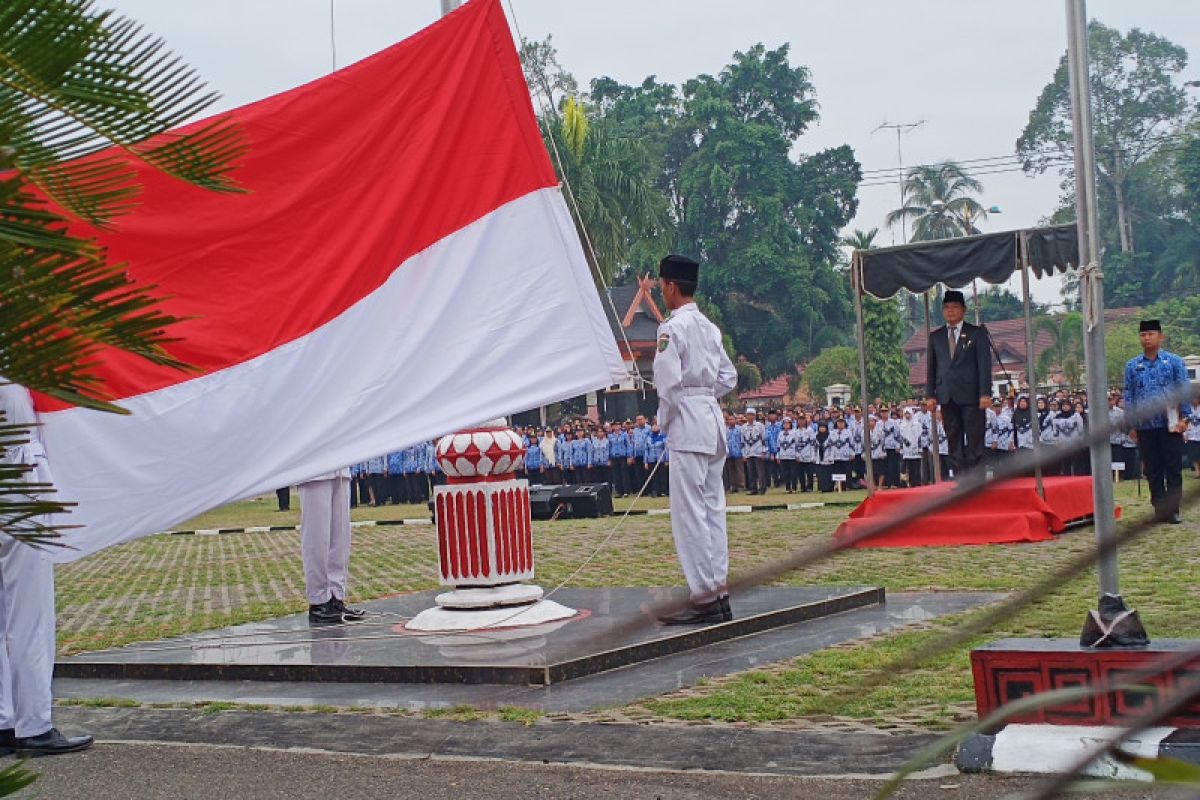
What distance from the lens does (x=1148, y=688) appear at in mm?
893

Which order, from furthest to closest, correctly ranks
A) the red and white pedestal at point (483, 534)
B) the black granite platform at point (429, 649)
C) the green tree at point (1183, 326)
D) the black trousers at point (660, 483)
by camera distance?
the green tree at point (1183, 326) → the black trousers at point (660, 483) → the red and white pedestal at point (483, 534) → the black granite platform at point (429, 649)

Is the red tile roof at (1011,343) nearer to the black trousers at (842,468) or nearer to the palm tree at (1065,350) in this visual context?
the palm tree at (1065,350)

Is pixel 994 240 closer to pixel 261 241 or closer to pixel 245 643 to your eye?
pixel 245 643

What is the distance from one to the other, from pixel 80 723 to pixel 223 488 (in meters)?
2.71

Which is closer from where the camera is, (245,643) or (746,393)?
(245,643)

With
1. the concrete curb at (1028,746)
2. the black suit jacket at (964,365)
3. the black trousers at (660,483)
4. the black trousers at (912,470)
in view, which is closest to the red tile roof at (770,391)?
the black trousers at (660,483)

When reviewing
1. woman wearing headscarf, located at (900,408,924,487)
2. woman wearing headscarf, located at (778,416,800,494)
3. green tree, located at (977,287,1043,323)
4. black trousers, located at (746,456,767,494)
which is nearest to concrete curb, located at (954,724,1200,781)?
woman wearing headscarf, located at (900,408,924,487)

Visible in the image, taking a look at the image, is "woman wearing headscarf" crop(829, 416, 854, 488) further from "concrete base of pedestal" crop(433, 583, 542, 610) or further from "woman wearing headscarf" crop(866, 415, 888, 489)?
"concrete base of pedestal" crop(433, 583, 542, 610)

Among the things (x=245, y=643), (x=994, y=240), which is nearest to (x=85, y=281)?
(x=245, y=643)

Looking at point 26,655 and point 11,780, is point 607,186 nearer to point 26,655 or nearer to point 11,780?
point 26,655

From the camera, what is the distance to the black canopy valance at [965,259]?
14.5m

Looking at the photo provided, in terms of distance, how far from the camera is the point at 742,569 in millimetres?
3779

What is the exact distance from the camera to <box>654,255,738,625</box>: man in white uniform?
870cm

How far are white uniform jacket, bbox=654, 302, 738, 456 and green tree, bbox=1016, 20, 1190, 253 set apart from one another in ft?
235
